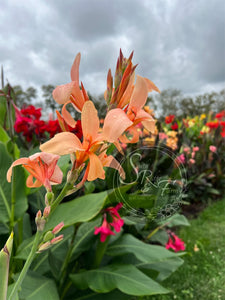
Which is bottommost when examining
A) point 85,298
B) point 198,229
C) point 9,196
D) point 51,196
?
point 198,229

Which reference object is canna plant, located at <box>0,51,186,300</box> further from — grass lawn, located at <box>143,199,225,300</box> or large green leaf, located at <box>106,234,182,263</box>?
grass lawn, located at <box>143,199,225,300</box>

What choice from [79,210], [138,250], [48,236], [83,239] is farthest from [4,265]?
[138,250]

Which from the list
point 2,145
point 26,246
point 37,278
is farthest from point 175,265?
point 2,145

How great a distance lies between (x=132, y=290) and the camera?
45.9 inches

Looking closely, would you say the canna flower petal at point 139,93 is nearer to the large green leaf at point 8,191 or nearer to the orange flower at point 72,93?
the orange flower at point 72,93

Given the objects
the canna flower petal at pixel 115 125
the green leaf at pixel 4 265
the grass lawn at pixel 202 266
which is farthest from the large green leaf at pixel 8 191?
the grass lawn at pixel 202 266

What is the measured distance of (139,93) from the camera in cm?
36

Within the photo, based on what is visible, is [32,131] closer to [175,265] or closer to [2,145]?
[2,145]

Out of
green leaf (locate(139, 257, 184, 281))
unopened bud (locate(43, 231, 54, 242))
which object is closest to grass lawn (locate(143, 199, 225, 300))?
green leaf (locate(139, 257, 184, 281))

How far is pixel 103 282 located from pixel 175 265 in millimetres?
663

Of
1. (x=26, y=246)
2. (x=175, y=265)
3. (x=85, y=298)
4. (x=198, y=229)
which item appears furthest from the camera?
(x=198, y=229)

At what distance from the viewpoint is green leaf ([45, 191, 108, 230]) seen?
1036 millimetres

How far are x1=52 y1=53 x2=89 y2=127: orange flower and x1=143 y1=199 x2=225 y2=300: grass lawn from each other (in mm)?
1586

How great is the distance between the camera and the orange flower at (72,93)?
0.36m
